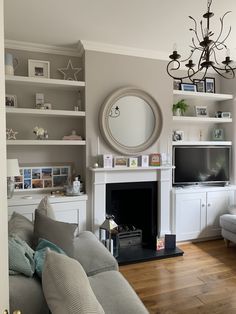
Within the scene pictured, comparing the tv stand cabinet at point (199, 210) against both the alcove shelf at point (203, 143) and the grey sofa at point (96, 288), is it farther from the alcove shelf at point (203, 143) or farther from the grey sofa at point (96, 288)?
the grey sofa at point (96, 288)

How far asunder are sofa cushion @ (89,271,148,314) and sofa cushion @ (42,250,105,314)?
41cm

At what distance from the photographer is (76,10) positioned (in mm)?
2422

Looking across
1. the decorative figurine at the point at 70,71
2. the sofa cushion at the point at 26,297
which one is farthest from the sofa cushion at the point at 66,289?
the decorative figurine at the point at 70,71

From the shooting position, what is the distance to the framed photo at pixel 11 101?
3178 millimetres

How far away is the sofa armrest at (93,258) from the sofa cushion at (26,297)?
640 mm

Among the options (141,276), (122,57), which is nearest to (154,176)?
(141,276)

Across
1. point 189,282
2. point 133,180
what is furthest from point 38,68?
point 189,282

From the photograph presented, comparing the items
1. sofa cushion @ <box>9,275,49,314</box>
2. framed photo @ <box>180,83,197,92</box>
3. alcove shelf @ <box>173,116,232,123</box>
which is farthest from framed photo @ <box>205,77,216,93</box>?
sofa cushion @ <box>9,275,49,314</box>

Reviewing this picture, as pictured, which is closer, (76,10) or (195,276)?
(76,10)

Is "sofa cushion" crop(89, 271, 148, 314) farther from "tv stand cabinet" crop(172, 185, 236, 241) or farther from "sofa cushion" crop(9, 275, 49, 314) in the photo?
"tv stand cabinet" crop(172, 185, 236, 241)

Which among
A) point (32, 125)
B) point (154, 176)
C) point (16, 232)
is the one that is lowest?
point (16, 232)

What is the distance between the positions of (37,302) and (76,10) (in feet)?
8.04

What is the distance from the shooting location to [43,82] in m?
3.10

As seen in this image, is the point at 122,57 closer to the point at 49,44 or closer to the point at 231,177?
the point at 49,44
